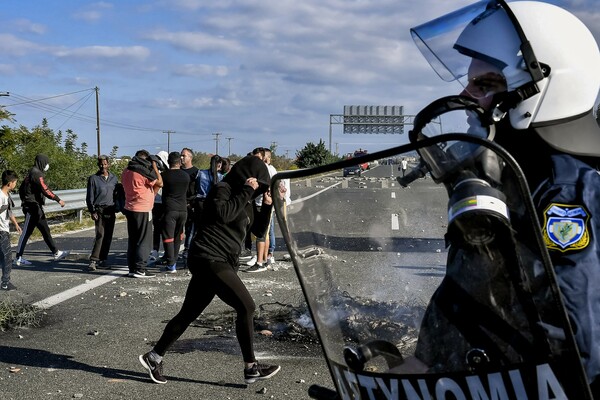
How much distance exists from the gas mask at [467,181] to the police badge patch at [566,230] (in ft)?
0.46

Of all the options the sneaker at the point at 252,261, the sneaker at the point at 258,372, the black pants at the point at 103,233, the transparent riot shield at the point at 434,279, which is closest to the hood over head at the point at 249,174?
the sneaker at the point at 258,372

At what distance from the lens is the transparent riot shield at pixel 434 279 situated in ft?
4.59

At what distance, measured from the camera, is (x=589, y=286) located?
1473 millimetres

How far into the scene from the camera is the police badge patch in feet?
4.83

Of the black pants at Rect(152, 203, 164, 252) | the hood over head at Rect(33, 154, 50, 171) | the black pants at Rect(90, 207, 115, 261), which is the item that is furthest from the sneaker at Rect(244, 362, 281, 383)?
the hood over head at Rect(33, 154, 50, 171)

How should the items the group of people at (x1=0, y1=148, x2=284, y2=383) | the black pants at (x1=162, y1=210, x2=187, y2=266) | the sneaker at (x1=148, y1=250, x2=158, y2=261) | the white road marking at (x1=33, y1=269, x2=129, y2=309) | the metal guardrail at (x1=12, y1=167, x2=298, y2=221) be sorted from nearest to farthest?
the group of people at (x1=0, y1=148, x2=284, y2=383)
the white road marking at (x1=33, y1=269, x2=129, y2=309)
the black pants at (x1=162, y1=210, x2=187, y2=266)
the sneaker at (x1=148, y1=250, x2=158, y2=261)
the metal guardrail at (x1=12, y1=167, x2=298, y2=221)

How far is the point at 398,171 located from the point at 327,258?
0.38 metres

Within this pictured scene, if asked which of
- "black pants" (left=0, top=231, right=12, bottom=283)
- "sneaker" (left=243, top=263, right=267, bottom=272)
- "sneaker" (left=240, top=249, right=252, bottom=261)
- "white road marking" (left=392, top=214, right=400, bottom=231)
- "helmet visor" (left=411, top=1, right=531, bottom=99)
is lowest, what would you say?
"sneaker" (left=243, top=263, right=267, bottom=272)

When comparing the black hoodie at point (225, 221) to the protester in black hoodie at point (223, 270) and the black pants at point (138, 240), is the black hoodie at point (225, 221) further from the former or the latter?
the black pants at point (138, 240)

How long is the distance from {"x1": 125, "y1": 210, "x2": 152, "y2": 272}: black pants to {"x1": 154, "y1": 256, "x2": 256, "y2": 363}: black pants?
4.85m

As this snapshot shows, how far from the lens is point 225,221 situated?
5895mm

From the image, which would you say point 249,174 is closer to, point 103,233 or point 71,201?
point 103,233

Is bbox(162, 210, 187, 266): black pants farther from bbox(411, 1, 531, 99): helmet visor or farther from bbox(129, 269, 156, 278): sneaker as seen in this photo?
bbox(411, 1, 531, 99): helmet visor

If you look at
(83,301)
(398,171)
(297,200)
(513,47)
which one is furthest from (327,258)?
(83,301)
